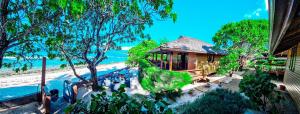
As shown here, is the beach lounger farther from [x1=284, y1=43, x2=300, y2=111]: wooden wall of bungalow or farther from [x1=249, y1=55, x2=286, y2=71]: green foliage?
[x1=249, y1=55, x2=286, y2=71]: green foliage

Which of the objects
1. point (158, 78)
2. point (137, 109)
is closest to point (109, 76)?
point (158, 78)

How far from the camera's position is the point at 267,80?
5.70m

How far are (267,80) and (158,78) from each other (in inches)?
212

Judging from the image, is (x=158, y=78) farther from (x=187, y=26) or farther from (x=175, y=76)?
(x=187, y=26)

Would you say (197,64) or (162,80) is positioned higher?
(197,64)

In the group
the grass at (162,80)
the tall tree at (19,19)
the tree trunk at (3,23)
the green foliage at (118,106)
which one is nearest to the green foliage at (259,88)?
the grass at (162,80)

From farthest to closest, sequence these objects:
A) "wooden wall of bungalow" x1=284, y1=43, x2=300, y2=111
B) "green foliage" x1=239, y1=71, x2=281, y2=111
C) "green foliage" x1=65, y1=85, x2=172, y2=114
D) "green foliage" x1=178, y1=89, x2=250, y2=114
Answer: "wooden wall of bungalow" x1=284, y1=43, x2=300, y2=111, "green foliage" x1=239, y1=71, x2=281, y2=111, "green foliage" x1=178, y1=89, x2=250, y2=114, "green foliage" x1=65, y1=85, x2=172, y2=114

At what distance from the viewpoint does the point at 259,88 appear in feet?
18.7

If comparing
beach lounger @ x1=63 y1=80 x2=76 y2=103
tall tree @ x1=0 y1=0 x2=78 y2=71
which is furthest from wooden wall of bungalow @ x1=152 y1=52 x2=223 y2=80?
tall tree @ x1=0 y1=0 x2=78 y2=71

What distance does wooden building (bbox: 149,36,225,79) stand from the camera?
43.9 ft

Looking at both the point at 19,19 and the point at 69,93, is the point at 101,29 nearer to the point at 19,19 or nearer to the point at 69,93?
the point at 69,93

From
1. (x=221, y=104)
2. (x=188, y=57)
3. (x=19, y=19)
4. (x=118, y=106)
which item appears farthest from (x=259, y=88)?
(x=188, y=57)

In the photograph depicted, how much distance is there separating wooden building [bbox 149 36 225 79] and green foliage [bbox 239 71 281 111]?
7.04 meters

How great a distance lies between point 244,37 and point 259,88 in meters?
13.7
